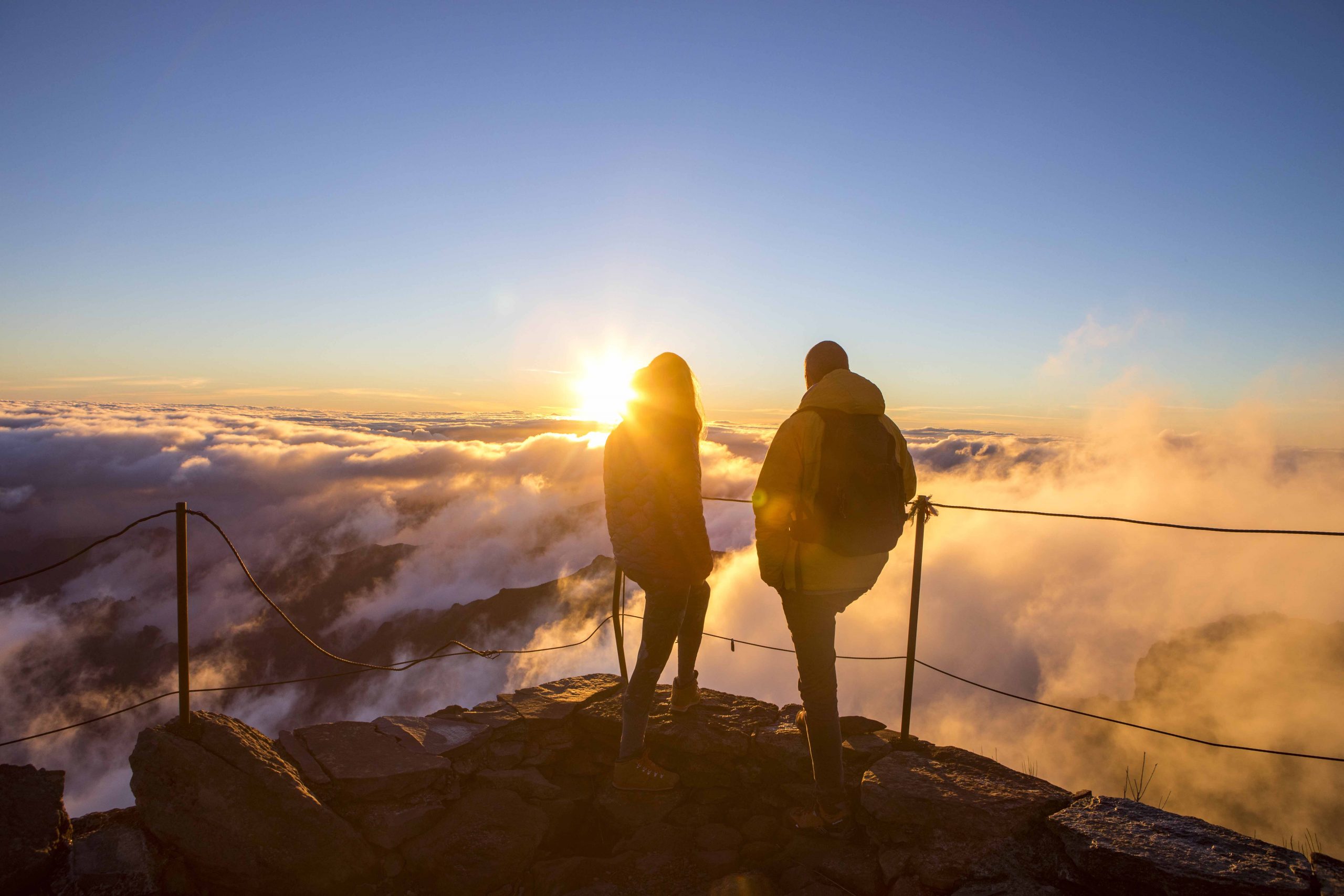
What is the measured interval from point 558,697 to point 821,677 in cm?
229

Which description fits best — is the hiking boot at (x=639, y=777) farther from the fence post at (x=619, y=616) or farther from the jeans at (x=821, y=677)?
the jeans at (x=821, y=677)

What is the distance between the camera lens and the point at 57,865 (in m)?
2.77

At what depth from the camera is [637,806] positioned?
3662 millimetres

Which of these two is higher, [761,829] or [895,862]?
[895,862]

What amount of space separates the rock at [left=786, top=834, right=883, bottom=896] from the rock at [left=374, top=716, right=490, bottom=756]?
2042 millimetres

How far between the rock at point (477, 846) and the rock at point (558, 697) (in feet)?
2.01

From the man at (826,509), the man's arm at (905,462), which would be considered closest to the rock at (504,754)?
the man at (826,509)

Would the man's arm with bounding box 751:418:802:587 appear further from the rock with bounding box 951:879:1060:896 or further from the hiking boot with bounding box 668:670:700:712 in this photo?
the hiking boot with bounding box 668:670:700:712

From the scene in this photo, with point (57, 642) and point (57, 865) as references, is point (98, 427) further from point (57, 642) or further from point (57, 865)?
point (57, 865)

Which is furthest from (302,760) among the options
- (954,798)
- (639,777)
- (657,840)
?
(954,798)

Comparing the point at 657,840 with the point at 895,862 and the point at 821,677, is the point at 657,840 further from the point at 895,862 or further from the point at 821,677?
the point at 821,677

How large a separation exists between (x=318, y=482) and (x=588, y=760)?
224516 mm

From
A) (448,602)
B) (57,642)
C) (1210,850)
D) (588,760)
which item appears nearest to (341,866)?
(588,760)

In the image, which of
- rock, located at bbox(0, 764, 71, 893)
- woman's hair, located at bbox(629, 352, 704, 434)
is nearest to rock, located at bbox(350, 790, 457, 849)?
rock, located at bbox(0, 764, 71, 893)
